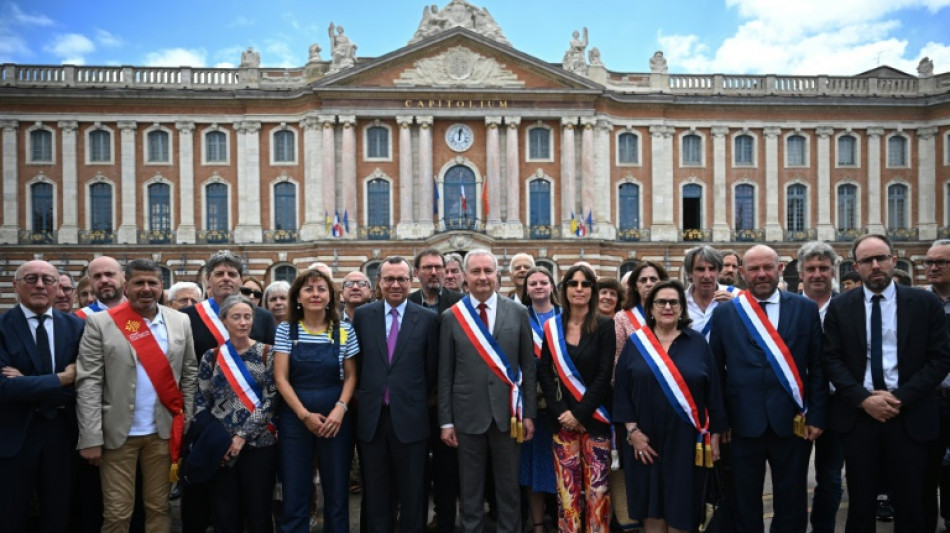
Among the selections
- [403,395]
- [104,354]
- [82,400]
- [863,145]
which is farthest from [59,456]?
[863,145]

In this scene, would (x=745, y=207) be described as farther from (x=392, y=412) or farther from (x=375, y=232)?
(x=392, y=412)

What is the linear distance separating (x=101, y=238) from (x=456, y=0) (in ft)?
61.2

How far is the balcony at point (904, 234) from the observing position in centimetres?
3050

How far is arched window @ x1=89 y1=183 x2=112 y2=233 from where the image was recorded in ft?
93.7

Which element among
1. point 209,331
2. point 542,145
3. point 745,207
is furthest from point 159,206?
point 745,207

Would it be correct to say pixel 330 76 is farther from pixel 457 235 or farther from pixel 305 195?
pixel 457 235

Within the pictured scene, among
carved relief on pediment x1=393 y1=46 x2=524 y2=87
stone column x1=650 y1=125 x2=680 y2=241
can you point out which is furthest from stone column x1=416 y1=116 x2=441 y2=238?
stone column x1=650 y1=125 x2=680 y2=241

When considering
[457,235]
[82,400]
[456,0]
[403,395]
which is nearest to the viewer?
[82,400]

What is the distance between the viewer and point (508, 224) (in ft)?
92.1

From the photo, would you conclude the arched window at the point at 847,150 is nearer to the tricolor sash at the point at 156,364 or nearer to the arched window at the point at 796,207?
the arched window at the point at 796,207

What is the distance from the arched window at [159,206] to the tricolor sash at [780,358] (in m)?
28.2

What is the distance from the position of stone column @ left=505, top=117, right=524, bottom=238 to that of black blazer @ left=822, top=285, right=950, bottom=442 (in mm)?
22938

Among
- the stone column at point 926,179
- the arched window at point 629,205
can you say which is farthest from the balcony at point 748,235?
the stone column at point 926,179

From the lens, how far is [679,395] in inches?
194
